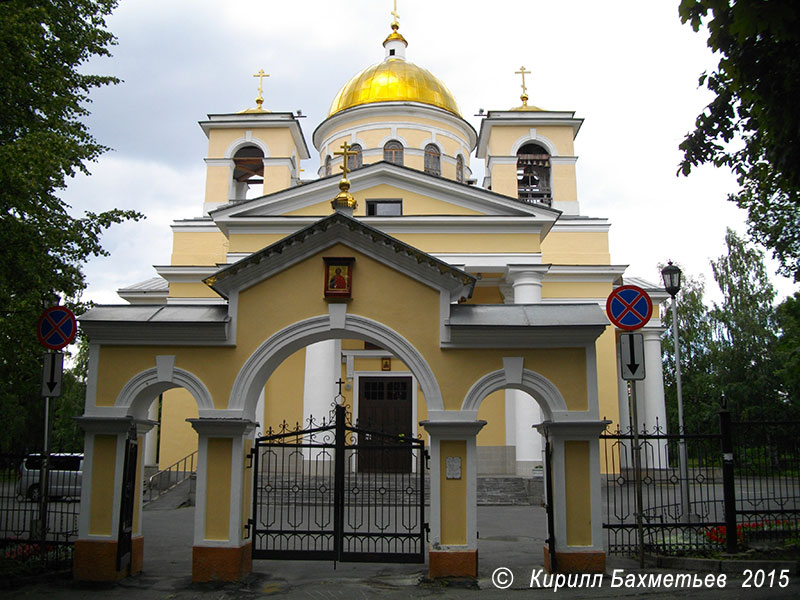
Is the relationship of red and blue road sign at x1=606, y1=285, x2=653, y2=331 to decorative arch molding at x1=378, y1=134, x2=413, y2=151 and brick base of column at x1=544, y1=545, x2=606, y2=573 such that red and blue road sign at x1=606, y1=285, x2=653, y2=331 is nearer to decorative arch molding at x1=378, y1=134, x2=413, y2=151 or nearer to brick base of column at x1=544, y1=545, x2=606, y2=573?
brick base of column at x1=544, y1=545, x2=606, y2=573

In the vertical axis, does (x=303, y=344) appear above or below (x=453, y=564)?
above

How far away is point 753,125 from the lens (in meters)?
7.59

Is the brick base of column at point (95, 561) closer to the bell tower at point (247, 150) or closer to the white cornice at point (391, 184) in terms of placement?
the white cornice at point (391, 184)

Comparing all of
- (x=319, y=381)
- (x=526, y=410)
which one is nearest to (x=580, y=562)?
(x=526, y=410)

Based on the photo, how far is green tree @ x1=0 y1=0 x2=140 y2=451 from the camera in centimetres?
1027

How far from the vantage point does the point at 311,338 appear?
9305 mm

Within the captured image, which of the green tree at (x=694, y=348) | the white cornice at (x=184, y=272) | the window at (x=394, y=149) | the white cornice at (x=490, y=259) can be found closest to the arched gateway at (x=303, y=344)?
the white cornice at (x=490, y=259)

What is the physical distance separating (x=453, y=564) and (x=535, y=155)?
1792cm

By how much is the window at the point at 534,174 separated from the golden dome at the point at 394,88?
4025 mm

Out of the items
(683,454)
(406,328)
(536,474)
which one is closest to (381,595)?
(406,328)

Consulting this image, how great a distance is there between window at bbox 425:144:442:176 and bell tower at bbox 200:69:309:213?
180 inches

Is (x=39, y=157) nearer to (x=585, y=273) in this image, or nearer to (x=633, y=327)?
(x=633, y=327)

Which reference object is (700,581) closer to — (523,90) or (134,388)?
(134,388)

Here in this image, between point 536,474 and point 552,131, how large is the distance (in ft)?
37.7
